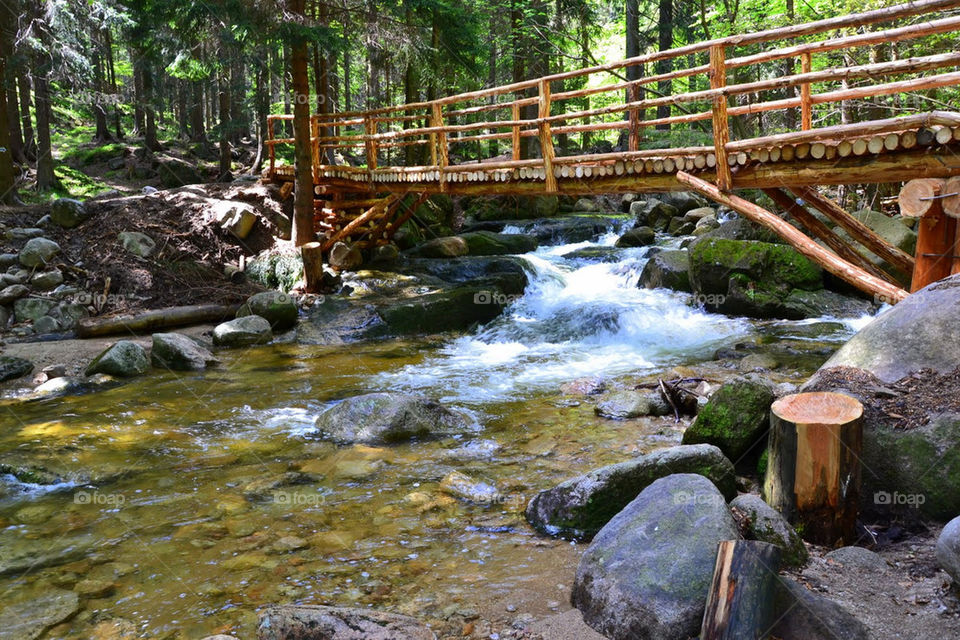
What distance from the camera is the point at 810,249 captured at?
743 cm

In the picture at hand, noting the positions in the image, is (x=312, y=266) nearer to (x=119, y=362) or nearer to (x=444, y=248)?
(x=444, y=248)

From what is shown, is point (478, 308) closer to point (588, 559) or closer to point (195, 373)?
point (195, 373)

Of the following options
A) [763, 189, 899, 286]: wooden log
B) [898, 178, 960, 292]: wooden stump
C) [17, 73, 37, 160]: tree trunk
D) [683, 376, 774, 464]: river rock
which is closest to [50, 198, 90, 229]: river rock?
[17, 73, 37, 160]: tree trunk

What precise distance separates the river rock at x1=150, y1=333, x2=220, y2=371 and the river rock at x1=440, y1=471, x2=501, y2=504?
567cm

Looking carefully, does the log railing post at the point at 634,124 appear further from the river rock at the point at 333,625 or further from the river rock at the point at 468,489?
the river rock at the point at 333,625

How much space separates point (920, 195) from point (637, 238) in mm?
10768

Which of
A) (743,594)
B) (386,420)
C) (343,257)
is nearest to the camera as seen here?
(743,594)

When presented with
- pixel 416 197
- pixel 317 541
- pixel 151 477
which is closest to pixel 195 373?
pixel 151 477

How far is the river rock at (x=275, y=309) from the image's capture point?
11.9 meters

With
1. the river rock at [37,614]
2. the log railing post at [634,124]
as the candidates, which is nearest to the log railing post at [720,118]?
the log railing post at [634,124]

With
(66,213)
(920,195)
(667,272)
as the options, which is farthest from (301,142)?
(920,195)

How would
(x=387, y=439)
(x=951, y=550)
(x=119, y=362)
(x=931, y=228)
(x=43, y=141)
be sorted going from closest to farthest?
(x=951, y=550) < (x=931, y=228) < (x=387, y=439) < (x=119, y=362) < (x=43, y=141)

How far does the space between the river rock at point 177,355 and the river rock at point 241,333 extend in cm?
92

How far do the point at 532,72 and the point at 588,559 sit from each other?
20.8 metres
